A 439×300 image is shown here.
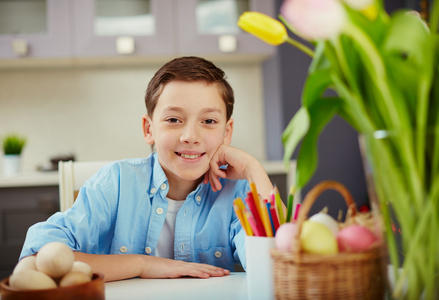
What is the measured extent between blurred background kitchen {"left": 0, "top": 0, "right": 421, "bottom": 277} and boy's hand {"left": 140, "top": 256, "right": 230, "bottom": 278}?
4.96 ft

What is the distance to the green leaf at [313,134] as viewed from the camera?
1.80ft

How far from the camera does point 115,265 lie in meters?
0.88

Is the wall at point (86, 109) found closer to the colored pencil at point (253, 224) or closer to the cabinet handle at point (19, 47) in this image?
the cabinet handle at point (19, 47)

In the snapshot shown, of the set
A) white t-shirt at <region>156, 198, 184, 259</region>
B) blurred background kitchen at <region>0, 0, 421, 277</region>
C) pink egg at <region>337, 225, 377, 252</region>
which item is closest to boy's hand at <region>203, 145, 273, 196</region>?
white t-shirt at <region>156, 198, 184, 259</region>

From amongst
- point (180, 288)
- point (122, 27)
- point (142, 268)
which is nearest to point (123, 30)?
point (122, 27)

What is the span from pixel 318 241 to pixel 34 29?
231cm

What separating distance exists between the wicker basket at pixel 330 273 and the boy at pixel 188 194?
0.53m

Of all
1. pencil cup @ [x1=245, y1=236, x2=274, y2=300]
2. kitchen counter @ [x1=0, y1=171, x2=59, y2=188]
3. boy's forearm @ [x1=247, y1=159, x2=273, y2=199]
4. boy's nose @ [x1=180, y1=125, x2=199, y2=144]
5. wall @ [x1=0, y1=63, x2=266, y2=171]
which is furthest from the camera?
wall @ [x1=0, y1=63, x2=266, y2=171]

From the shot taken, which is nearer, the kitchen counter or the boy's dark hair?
the boy's dark hair

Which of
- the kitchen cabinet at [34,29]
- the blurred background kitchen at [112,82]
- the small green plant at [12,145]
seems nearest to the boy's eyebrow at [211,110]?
the blurred background kitchen at [112,82]

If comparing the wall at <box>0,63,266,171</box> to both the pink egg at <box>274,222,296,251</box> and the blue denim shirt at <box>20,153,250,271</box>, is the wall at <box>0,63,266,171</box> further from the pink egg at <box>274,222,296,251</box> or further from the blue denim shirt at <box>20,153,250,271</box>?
the pink egg at <box>274,222,296,251</box>

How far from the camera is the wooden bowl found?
1.85 feet

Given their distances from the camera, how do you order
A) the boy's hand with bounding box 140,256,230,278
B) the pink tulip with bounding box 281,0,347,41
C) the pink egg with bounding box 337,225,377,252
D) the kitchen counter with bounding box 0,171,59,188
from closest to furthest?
the pink tulip with bounding box 281,0,347,41 → the pink egg with bounding box 337,225,377,252 → the boy's hand with bounding box 140,256,230,278 → the kitchen counter with bounding box 0,171,59,188

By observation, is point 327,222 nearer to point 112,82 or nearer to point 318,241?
point 318,241
